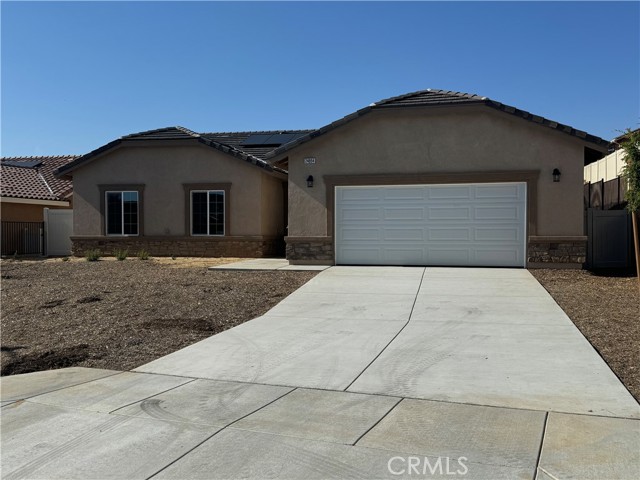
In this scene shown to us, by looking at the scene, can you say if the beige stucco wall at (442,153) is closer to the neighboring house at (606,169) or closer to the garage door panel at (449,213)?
the garage door panel at (449,213)

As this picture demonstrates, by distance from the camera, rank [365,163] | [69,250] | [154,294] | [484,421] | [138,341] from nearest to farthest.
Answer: [484,421] < [138,341] < [154,294] < [365,163] < [69,250]

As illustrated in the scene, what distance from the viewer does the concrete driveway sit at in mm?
4266

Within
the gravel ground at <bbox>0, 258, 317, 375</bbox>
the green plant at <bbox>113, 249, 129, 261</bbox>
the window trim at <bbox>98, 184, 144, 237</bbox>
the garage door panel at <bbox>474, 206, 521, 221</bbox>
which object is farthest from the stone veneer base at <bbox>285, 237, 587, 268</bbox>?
the window trim at <bbox>98, 184, 144, 237</bbox>

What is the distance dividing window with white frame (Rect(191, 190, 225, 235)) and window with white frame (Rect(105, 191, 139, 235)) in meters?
2.40

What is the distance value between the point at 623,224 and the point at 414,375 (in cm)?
1294

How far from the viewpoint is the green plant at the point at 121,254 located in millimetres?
20016

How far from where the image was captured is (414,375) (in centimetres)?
660

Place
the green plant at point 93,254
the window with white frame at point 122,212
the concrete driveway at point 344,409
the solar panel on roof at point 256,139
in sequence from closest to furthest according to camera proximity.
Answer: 1. the concrete driveway at point 344,409
2. the green plant at point 93,254
3. the window with white frame at point 122,212
4. the solar panel on roof at point 256,139

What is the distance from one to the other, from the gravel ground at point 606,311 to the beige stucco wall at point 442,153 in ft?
6.86

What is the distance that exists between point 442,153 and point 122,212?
1285 cm

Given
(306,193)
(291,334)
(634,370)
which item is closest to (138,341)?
(291,334)

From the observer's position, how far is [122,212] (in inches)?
867

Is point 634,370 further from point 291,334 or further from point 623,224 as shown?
point 623,224

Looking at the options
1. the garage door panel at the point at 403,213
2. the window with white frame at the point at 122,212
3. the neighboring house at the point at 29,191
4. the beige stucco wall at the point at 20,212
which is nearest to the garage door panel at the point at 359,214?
the garage door panel at the point at 403,213
